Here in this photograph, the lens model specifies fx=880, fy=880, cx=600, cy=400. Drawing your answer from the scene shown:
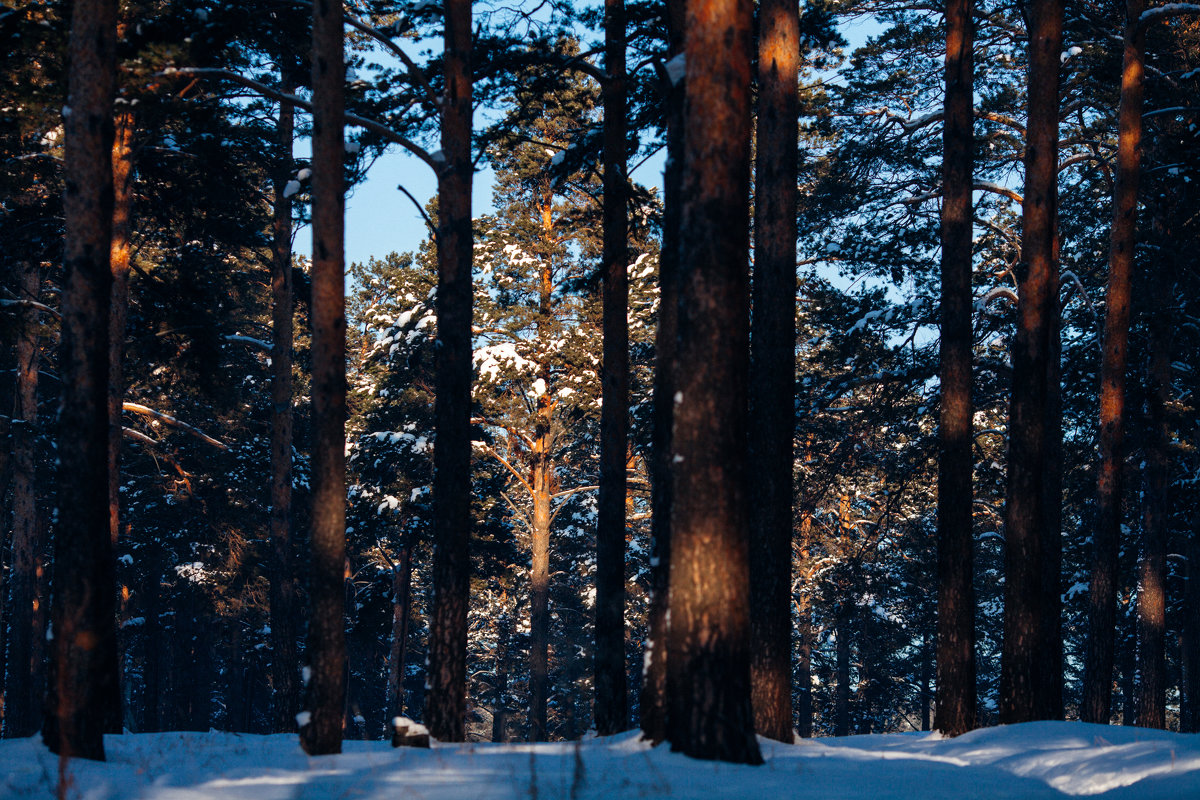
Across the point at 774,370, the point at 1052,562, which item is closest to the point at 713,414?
the point at 774,370

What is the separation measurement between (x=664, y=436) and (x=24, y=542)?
57.3ft

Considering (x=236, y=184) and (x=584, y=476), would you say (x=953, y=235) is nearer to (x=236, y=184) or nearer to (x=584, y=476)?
(x=236, y=184)

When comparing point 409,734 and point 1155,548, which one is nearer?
point 409,734

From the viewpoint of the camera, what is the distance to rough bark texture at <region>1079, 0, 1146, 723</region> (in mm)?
14664

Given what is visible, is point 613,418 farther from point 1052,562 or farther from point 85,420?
point 85,420

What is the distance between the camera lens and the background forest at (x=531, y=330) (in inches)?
543

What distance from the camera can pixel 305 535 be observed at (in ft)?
103

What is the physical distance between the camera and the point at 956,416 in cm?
1210

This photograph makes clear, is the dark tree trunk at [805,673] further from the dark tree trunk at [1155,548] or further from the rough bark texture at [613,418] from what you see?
the rough bark texture at [613,418]

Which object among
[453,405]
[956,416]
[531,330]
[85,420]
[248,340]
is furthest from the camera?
[531,330]

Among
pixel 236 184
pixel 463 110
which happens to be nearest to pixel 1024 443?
pixel 463 110

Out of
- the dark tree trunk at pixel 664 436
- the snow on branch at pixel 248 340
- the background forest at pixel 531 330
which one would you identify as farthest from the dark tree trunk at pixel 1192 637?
the snow on branch at pixel 248 340

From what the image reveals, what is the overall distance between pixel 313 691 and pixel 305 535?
78.3 feet

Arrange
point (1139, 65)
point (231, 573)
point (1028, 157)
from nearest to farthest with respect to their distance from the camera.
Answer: point (1028, 157), point (1139, 65), point (231, 573)
